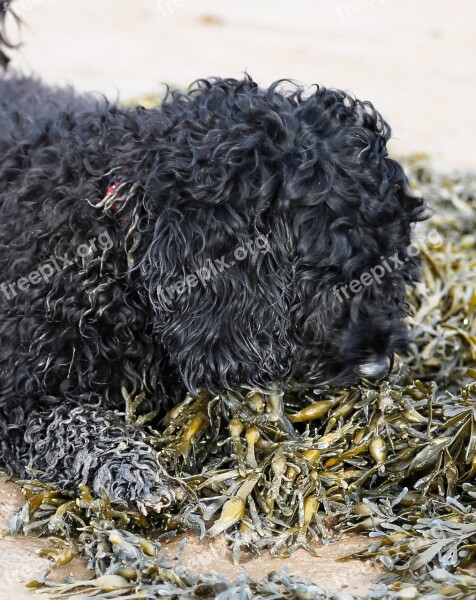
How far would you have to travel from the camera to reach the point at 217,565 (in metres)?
3.31

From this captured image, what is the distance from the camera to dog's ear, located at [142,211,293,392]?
3.54 metres

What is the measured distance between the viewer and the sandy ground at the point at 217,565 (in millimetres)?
3113

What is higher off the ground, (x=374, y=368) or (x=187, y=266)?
(x=187, y=266)

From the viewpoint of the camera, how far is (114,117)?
13.4 ft

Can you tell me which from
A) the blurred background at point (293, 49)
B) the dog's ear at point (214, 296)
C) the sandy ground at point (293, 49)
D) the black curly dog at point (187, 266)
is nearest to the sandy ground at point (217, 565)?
the black curly dog at point (187, 266)

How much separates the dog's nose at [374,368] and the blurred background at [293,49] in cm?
493

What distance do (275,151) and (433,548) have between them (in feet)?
5.04

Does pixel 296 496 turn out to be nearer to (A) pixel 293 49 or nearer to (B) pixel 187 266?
(B) pixel 187 266

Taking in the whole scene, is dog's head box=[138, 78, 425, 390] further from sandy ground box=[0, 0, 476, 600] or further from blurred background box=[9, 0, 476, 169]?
blurred background box=[9, 0, 476, 169]

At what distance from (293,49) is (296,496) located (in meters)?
9.91

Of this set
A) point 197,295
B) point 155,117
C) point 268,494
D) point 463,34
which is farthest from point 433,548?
point 463,34

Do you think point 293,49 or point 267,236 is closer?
point 267,236

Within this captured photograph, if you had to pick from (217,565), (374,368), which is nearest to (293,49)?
(374,368)

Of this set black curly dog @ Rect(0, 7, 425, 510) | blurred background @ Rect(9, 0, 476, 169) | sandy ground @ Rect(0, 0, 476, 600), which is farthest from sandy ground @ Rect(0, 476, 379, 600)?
blurred background @ Rect(9, 0, 476, 169)
